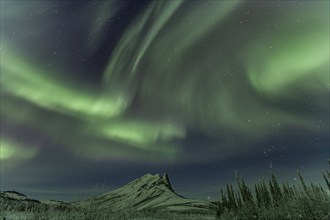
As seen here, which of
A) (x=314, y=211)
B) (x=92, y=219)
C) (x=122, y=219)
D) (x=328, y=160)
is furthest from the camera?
(x=328, y=160)

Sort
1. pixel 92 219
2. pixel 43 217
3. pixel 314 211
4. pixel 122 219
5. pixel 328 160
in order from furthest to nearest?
pixel 328 160 < pixel 122 219 < pixel 92 219 < pixel 43 217 < pixel 314 211

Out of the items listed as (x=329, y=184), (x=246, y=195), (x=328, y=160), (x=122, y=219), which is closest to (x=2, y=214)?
(x=122, y=219)

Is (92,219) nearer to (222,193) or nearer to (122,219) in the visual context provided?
(122,219)

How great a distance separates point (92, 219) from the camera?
35969 millimetres

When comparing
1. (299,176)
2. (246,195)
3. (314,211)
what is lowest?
(314,211)

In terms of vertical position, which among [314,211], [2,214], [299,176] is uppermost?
[299,176]

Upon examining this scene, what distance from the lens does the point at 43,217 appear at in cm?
3288

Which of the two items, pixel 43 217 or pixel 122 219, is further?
A: pixel 122 219

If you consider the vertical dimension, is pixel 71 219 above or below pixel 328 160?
below

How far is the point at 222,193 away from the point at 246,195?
103ft

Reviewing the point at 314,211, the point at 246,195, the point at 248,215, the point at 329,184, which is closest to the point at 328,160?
the point at 329,184

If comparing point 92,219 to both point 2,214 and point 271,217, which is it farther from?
point 271,217

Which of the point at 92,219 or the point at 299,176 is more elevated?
the point at 299,176

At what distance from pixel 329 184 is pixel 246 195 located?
31.6m
